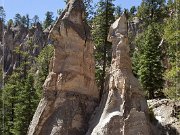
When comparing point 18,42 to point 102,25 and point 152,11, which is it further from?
point 102,25

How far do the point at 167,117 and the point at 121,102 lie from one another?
16.2 feet

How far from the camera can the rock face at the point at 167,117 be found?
25094mm

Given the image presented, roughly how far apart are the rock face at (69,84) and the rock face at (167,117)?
4.12 metres

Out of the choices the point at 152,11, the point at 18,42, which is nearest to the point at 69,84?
the point at 152,11

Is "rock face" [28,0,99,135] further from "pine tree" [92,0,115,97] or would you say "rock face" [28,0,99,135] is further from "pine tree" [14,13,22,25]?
"pine tree" [14,13,22,25]

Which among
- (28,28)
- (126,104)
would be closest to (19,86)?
(126,104)

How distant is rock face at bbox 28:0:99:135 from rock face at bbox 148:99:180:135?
412 cm

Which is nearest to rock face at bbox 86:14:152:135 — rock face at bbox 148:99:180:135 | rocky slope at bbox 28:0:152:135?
rocky slope at bbox 28:0:152:135

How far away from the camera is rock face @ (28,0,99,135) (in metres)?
24.4

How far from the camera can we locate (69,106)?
24.6 metres

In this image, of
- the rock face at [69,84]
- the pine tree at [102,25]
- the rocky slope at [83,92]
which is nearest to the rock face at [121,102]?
the rocky slope at [83,92]

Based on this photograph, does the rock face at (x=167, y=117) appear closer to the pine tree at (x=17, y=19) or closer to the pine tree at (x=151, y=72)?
the pine tree at (x=151, y=72)

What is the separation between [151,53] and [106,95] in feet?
59.6

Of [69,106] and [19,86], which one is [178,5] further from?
[19,86]
